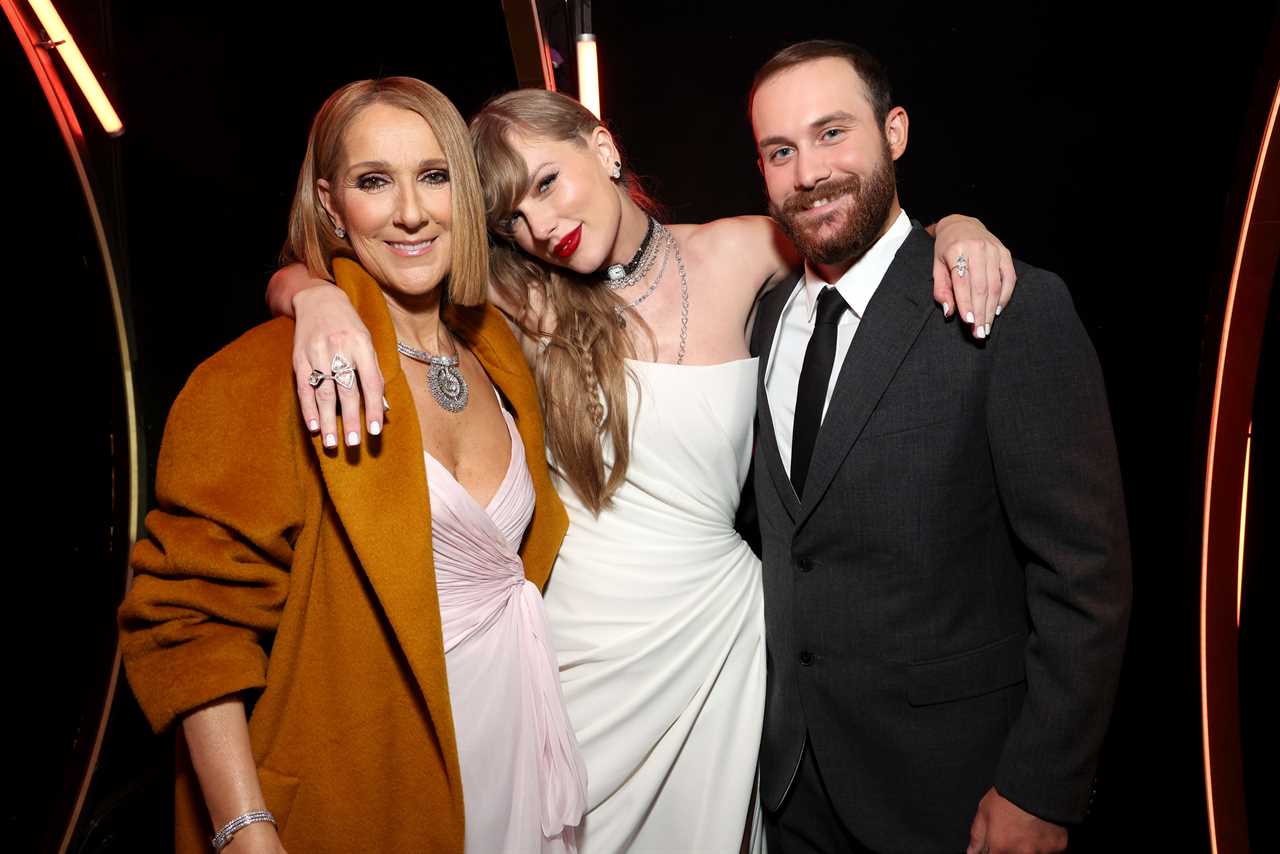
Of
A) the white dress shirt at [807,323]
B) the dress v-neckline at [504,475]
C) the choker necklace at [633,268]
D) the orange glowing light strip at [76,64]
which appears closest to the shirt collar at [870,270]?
the white dress shirt at [807,323]

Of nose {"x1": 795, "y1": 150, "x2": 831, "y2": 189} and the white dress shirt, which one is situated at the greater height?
nose {"x1": 795, "y1": 150, "x2": 831, "y2": 189}

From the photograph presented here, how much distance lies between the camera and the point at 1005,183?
278cm

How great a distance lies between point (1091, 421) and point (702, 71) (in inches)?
83.9

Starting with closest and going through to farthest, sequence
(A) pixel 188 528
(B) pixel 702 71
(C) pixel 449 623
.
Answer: (A) pixel 188 528
(C) pixel 449 623
(B) pixel 702 71

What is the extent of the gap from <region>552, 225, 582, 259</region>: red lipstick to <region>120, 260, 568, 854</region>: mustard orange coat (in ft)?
1.87

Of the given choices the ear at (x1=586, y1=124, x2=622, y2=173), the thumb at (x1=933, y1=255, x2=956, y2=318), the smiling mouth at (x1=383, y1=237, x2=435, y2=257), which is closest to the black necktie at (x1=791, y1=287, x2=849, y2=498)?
the thumb at (x1=933, y1=255, x2=956, y2=318)

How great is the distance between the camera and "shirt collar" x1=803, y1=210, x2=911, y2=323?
1840 millimetres

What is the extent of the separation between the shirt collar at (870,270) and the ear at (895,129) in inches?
6.1

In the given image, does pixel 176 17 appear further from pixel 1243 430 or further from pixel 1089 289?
pixel 1243 430

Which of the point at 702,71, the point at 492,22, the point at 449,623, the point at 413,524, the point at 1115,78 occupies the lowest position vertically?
the point at 449,623

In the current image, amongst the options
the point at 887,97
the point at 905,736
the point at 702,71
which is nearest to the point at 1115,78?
the point at 887,97

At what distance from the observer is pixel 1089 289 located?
8.86ft

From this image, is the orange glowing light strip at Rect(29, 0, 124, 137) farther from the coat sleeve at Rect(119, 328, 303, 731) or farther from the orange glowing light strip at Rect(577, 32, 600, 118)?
the orange glowing light strip at Rect(577, 32, 600, 118)

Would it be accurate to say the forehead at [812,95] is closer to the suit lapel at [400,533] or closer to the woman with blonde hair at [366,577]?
the woman with blonde hair at [366,577]
